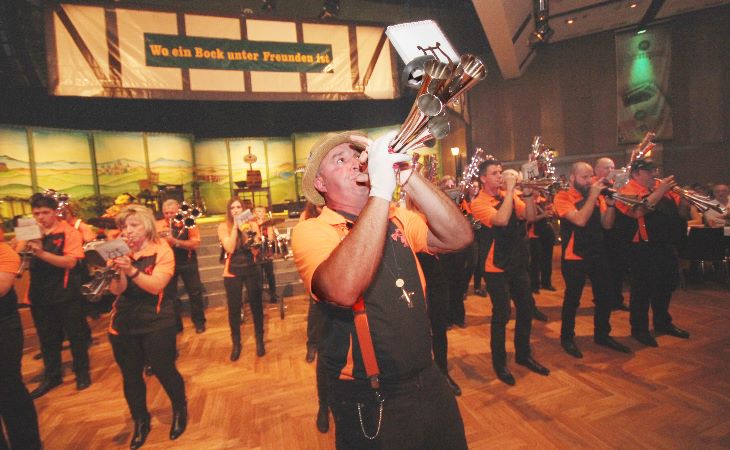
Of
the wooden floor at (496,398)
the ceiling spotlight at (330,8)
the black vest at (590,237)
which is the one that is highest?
the ceiling spotlight at (330,8)

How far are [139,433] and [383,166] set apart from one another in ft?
10.8

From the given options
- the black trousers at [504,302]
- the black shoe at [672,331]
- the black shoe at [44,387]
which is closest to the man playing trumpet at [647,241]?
the black shoe at [672,331]

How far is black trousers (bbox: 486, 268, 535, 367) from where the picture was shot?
350cm

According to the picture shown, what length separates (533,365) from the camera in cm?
373

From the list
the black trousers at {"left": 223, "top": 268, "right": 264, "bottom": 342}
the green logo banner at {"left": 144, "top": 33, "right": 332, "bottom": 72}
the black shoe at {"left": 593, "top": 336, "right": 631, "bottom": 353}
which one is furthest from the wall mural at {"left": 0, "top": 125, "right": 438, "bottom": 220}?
the black shoe at {"left": 593, "top": 336, "right": 631, "bottom": 353}

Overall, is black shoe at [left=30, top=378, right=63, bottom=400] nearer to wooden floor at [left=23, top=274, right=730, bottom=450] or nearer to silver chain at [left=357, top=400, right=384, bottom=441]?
wooden floor at [left=23, top=274, right=730, bottom=450]

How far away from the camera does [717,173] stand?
9281 millimetres

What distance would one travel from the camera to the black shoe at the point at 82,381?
161 inches

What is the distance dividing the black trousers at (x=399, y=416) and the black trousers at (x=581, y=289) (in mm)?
3175

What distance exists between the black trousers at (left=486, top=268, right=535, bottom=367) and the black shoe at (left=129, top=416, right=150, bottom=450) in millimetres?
3180

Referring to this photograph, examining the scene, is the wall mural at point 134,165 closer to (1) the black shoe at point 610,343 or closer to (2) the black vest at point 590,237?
(2) the black vest at point 590,237

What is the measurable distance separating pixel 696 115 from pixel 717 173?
1.60 metres

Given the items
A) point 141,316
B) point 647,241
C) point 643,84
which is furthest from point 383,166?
point 643,84

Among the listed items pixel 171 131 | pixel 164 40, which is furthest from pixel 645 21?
pixel 171 131
